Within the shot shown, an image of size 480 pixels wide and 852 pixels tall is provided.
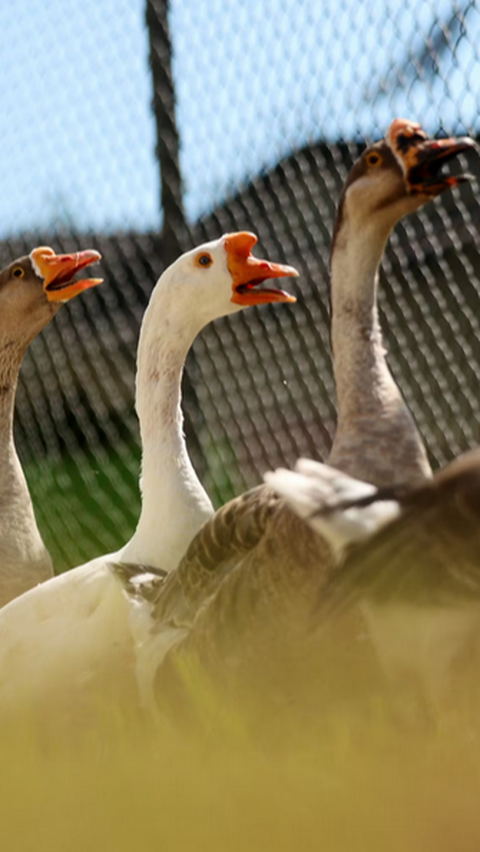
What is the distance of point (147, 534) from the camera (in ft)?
6.60

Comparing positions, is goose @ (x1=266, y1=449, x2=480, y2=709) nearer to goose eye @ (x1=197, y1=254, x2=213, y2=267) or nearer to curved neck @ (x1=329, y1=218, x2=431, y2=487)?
curved neck @ (x1=329, y1=218, x2=431, y2=487)

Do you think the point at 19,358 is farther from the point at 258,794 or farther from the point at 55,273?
the point at 258,794

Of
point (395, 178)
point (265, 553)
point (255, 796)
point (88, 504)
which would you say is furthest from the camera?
point (88, 504)

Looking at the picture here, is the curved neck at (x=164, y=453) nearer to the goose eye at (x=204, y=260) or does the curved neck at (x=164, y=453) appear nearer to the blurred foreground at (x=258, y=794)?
the goose eye at (x=204, y=260)

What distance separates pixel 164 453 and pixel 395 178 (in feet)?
2.24

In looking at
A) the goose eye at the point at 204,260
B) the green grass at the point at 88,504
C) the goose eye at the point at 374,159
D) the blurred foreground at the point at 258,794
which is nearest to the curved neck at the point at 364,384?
the goose eye at the point at 374,159

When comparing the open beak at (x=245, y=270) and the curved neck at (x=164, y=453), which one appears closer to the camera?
the curved neck at (x=164, y=453)

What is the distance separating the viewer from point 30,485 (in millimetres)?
3867

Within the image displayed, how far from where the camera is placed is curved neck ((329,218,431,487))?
1.73 metres

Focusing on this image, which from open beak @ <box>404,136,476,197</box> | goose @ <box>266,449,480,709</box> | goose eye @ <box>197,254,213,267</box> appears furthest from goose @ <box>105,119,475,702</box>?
goose @ <box>266,449,480,709</box>

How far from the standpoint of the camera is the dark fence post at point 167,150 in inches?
121

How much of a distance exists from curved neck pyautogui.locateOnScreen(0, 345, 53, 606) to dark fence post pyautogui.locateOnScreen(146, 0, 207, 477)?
0.52 m

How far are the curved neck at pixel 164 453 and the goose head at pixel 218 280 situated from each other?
1.0 inches

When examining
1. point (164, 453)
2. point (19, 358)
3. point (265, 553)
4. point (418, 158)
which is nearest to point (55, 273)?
point (19, 358)
